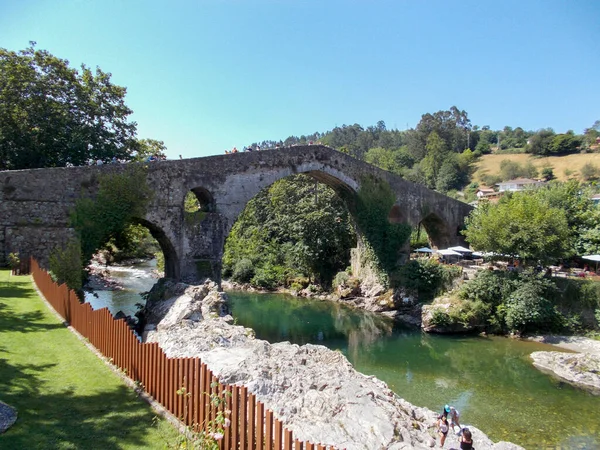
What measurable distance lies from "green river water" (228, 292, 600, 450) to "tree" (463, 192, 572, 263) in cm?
404

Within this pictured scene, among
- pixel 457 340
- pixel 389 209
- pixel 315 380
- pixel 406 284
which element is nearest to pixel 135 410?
pixel 315 380

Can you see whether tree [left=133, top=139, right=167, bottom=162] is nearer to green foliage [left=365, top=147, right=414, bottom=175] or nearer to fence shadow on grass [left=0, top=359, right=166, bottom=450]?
fence shadow on grass [left=0, top=359, right=166, bottom=450]

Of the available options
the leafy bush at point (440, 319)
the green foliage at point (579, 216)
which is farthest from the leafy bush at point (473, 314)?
the green foliage at point (579, 216)

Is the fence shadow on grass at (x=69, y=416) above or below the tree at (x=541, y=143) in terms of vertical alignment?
below

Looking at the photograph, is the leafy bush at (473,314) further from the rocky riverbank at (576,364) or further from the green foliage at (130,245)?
the green foliage at (130,245)

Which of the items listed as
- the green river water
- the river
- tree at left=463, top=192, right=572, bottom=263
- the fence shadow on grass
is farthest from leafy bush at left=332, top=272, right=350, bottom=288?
the fence shadow on grass

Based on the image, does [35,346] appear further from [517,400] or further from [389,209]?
[389,209]

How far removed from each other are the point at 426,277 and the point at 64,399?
2034 cm

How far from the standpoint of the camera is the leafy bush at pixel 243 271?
3294 centimetres

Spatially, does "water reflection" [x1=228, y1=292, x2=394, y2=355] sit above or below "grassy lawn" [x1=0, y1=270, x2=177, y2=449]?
below

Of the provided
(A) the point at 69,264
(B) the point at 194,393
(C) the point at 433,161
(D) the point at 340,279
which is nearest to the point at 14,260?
(A) the point at 69,264

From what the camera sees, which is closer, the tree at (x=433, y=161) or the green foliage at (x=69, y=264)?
the green foliage at (x=69, y=264)

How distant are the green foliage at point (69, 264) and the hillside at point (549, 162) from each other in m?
60.7

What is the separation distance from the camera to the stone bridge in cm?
1455
